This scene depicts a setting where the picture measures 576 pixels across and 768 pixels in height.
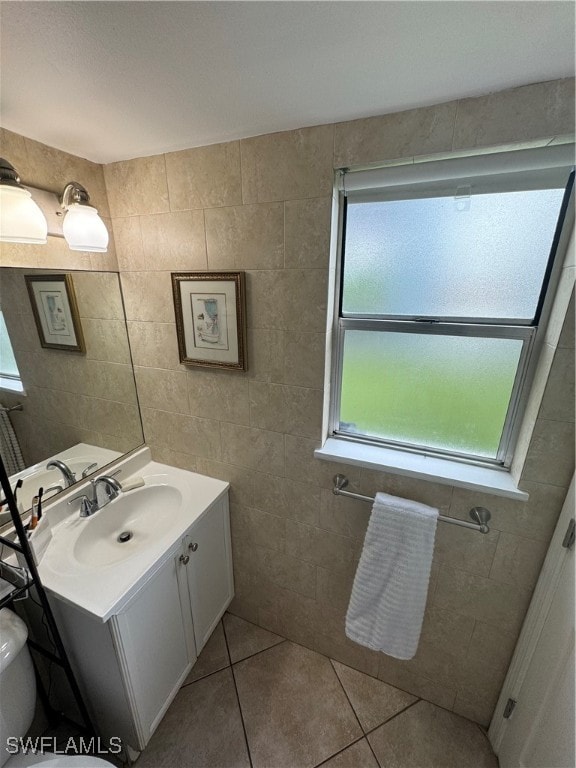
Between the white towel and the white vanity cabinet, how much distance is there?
2.18ft

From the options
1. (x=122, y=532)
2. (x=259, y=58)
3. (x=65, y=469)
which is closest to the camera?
(x=259, y=58)

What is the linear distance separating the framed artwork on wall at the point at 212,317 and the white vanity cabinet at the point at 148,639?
0.66 metres

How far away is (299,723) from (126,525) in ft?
3.63

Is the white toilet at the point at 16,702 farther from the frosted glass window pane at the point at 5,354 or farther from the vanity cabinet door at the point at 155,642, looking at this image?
the frosted glass window pane at the point at 5,354

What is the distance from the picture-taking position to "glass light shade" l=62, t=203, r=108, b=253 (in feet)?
3.43

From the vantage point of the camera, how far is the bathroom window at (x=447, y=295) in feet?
2.94

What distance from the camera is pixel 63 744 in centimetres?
117

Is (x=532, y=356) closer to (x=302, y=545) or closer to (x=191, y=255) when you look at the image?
(x=302, y=545)

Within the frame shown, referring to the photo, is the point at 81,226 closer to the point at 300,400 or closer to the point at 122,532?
the point at 300,400

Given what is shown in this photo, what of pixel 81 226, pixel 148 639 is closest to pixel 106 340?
pixel 81 226

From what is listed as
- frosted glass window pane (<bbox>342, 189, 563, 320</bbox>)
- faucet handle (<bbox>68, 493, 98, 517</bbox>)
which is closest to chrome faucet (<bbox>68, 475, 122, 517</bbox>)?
faucet handle (<bbox>68, 493, 98, 517</bbox>)

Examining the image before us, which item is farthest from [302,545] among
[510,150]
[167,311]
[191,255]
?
[510,150]

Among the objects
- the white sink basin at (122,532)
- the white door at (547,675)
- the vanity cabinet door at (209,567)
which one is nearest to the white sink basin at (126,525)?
the white sink basin at (122,532)

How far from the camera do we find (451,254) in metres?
0.99
